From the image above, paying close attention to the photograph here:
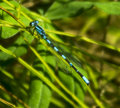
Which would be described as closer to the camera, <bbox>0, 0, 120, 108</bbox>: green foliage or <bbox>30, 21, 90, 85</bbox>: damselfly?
<bbox>0, 0, 120, 108</bbox>: green foliage

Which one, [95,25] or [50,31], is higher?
[95,25]

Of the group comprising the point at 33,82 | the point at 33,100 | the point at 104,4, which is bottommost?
the point at 33,100

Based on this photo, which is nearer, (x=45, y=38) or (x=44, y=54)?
(x=44, y=54)

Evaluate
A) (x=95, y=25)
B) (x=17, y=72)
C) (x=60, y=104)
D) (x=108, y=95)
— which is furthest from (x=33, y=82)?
(x=95, y=25)

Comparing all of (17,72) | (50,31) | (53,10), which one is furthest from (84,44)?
(50,31)

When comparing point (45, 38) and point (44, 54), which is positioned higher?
point (45, 38)

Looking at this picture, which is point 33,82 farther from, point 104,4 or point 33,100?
point 104,4

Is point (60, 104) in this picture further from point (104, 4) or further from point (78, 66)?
point (104, 4)

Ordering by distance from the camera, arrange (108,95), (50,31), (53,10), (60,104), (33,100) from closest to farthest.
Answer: (33,100) < (50,31) < (53,10) < (60,104) < (108,95)

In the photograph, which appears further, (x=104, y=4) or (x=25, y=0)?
(x=25, y=0)

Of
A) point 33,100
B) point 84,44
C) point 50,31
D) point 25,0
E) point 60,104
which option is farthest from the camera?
→ point 84,44

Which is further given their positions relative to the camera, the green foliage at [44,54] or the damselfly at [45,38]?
the damselfly at [45,38]
